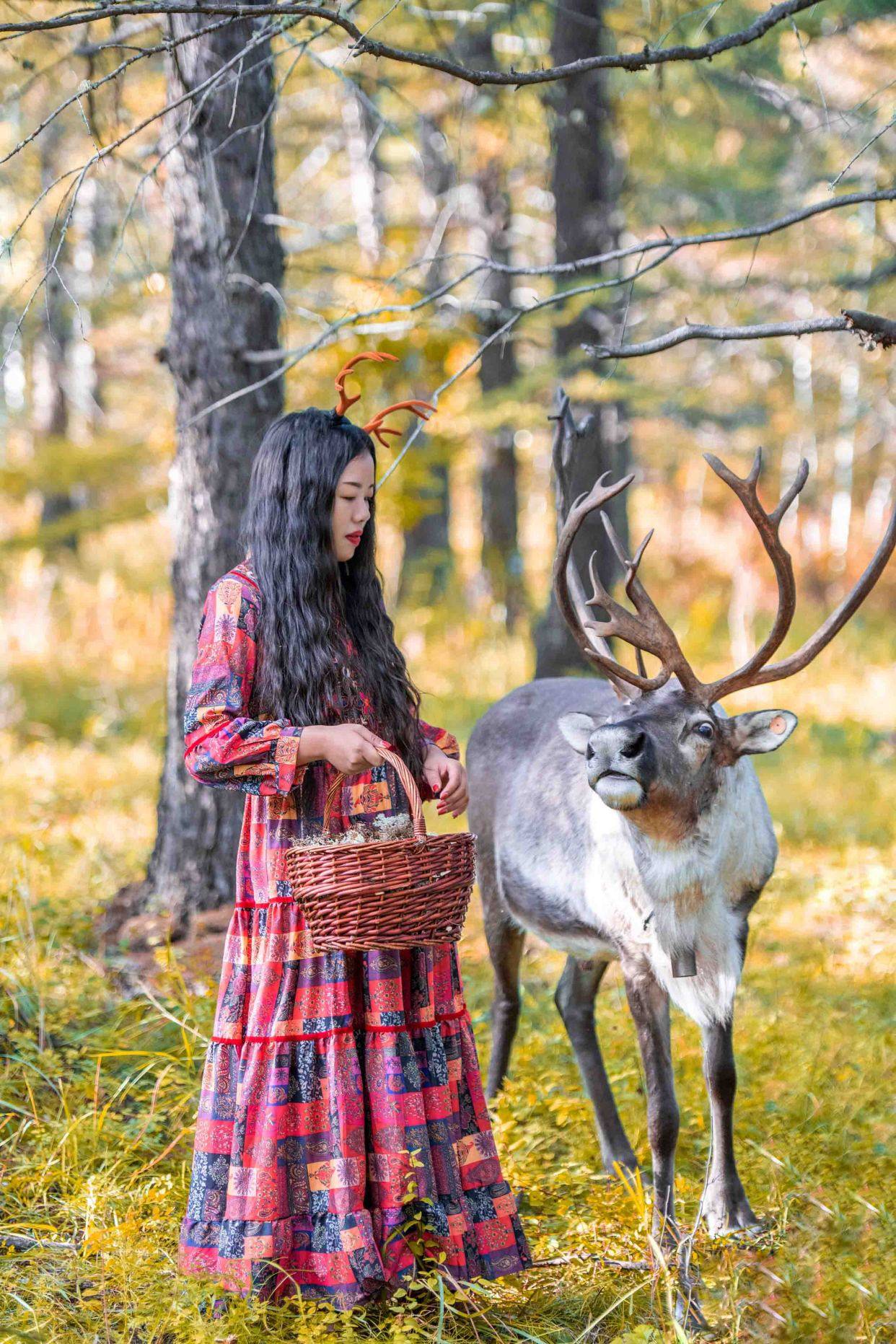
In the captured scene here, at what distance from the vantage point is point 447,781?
10.2ft

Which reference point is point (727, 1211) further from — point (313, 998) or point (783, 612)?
point (783, 612)

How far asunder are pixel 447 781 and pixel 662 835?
2.08 feet

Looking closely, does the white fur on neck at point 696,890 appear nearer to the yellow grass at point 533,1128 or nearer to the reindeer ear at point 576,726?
the reindeer ear at point 576,726

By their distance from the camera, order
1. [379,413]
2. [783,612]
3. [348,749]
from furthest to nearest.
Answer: [783,612] < [379,413] < [348,749]

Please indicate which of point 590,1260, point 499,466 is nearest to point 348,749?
point 590,1260

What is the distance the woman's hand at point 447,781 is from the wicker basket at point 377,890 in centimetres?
33

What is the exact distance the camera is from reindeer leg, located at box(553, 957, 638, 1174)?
393 cm

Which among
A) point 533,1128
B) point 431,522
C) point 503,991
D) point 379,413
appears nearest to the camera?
point 379,413

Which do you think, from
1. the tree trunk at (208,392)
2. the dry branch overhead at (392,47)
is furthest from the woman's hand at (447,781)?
the tree trunk at (208,392)

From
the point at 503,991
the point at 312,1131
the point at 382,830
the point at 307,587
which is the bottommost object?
the point at 503,991

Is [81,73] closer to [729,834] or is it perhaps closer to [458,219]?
[729,834]

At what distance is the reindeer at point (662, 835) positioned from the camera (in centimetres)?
325

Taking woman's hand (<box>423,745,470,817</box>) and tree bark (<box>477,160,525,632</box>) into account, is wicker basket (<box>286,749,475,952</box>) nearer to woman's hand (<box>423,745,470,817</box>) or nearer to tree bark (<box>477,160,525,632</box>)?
woman's hand (<box>423,745,470,817</box>)

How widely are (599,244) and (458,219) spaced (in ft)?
19.3
